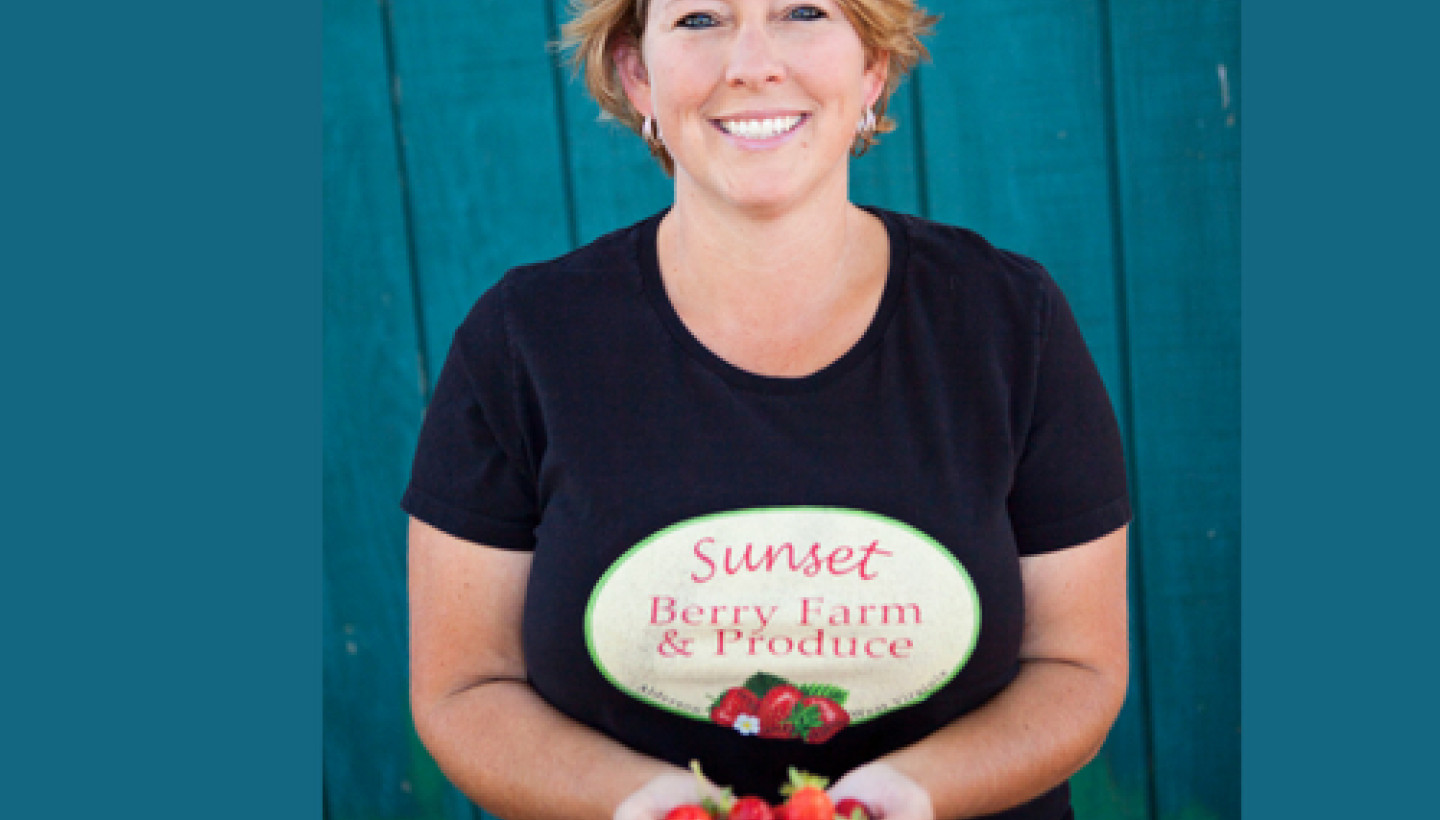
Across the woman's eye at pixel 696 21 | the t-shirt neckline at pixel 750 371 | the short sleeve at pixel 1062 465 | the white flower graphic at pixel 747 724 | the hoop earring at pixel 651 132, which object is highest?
the woman's eye at pixel 696 21

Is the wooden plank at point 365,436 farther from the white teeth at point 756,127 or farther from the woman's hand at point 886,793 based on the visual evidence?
the woman's hand at point 886,793

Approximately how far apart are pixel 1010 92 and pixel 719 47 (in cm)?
57

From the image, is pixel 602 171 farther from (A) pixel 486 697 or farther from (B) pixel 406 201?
(A) pixel 486 697

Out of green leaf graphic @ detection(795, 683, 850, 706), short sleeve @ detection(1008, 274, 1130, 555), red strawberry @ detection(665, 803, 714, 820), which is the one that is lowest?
red strawberry @ detection(665, 803, 714, 820)

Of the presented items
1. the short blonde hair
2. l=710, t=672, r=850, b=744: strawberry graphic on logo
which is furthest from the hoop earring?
l=710, t=672, r=850, b=744: strawberry graphic on logo

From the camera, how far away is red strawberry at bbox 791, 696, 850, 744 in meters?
1.20

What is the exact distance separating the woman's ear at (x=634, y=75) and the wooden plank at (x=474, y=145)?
382 millimetres

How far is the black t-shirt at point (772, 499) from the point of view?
117 cm

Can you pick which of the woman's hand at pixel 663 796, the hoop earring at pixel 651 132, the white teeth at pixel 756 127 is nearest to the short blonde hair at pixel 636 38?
the hoop earring at pixel 651 132

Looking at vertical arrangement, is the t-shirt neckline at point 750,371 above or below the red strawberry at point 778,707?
above

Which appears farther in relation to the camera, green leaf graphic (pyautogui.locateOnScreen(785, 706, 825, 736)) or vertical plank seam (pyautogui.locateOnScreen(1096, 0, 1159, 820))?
vertical plank seam (pyautogui.locateOnScreen(1096, 0, 1159, 820))

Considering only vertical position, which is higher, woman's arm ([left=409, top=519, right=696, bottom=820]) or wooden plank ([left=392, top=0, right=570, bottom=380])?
wooden plank ([left=392, top=0, right=570, bottom=380])

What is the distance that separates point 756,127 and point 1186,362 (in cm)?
74

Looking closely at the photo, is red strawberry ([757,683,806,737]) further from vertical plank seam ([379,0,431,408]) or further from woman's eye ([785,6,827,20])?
vertical plank seam ([379,0,431,408])
